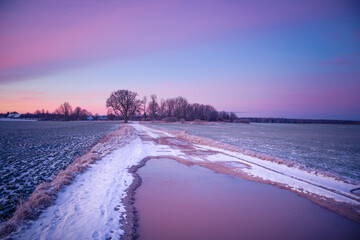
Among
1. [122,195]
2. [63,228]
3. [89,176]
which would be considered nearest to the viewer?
[63,228]

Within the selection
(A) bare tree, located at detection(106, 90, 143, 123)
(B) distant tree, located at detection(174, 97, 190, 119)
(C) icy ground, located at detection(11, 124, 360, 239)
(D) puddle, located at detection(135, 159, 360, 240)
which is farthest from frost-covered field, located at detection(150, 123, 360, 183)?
(B) distant tree, located at detection(174, 97, 190, 119)

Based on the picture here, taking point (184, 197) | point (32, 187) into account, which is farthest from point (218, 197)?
point (32, 187)

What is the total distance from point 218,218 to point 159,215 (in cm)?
190

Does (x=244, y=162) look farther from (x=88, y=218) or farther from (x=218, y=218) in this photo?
(x=88, y=218)

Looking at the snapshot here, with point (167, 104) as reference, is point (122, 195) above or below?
below

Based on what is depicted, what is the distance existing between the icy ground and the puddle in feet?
3.05

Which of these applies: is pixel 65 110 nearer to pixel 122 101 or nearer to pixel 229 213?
pixel 122 101

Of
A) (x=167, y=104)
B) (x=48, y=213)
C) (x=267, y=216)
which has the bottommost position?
(x=267, y=216)

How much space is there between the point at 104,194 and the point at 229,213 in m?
4.66

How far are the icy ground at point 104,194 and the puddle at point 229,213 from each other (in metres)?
0.93

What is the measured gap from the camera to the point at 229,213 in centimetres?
610

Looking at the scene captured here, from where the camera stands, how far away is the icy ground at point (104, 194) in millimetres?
4645

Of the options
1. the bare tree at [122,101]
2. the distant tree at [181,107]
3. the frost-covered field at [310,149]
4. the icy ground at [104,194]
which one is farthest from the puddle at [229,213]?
the distant tree at [181,107]

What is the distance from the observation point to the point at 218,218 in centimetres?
575
